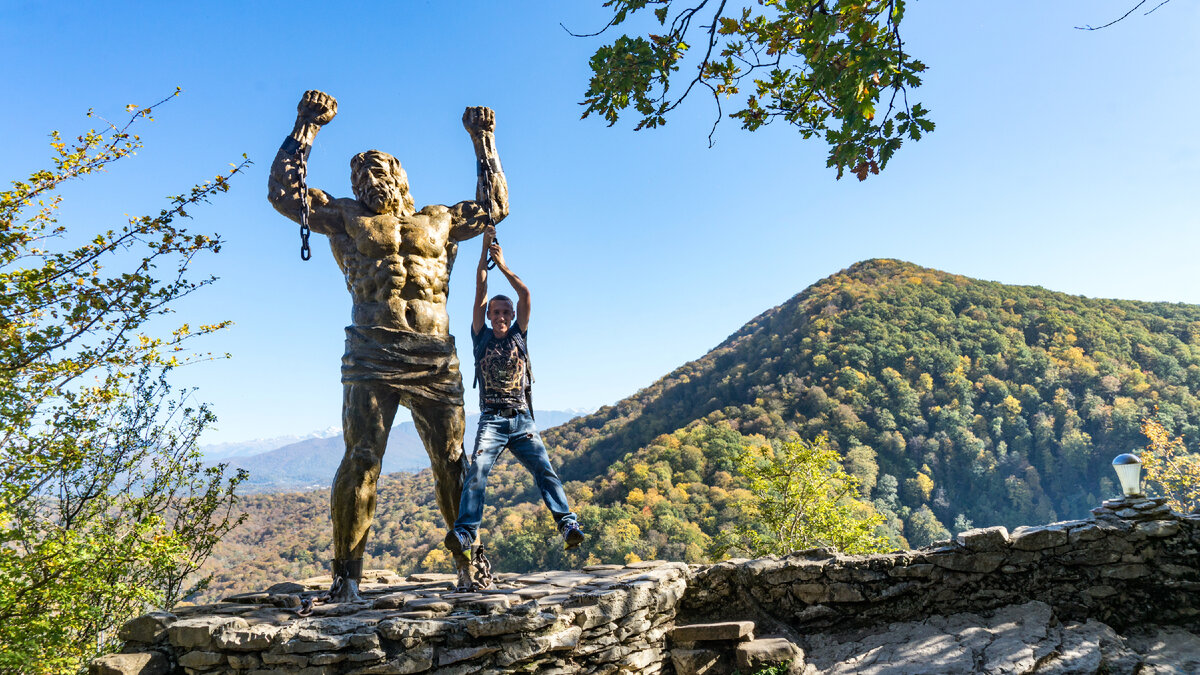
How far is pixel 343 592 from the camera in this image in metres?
3.99

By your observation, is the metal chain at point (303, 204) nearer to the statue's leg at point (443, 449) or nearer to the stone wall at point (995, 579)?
the statue's leg at point (443, 449)

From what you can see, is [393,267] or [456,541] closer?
[456,541]

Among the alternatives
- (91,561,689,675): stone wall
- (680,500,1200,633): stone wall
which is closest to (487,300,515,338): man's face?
(91,561,689,675): stone wall

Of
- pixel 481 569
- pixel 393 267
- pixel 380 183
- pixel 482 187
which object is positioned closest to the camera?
pixel 481 569

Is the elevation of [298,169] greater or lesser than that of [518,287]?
greater

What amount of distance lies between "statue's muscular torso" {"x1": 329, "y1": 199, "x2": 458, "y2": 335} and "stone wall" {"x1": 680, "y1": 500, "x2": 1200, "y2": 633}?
9.41ft

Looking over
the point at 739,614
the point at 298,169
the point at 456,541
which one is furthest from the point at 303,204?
the point at 739,614

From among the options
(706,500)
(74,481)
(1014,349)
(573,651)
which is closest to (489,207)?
(573,651)

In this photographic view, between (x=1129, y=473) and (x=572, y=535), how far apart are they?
12.8ft

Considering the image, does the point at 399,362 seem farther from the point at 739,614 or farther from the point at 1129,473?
the point at 1129,473

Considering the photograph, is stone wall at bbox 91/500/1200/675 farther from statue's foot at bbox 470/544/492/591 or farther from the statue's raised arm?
the statue's raised arm

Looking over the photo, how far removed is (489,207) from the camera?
4996 millimetres

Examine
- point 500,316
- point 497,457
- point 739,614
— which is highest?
point 500,316

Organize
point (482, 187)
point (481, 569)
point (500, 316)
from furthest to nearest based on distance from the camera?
point (482, 187)
point (500, 316)
point (481, 569)
